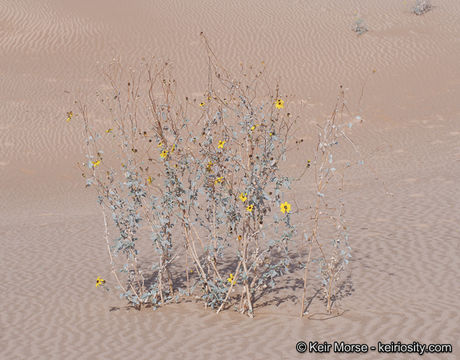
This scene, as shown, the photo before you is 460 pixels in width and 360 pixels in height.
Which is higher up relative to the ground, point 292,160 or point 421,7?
point 421,7

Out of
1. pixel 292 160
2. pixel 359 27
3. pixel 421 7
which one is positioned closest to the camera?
pixel 292 160

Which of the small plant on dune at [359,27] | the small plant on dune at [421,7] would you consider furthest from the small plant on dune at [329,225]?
the small plant on dune at [421,7]

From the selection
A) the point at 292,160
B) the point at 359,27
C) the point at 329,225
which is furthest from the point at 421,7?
the point at 329,225

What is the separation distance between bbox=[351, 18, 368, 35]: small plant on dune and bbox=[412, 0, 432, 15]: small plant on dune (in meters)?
2.63

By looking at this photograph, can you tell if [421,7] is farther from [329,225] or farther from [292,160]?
[329,225]

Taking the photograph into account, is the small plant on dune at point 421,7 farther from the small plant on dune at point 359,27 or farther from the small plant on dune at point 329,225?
the small plant on dune at point 329,225

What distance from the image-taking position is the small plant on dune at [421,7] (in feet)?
77.8

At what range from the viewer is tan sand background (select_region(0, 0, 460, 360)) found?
5254mm

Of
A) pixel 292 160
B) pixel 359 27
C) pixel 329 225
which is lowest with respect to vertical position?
pixel 329 225

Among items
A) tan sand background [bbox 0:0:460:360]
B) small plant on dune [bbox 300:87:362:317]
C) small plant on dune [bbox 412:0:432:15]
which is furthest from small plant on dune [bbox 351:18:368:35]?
small plant on dune [bbox 300:87:362:317]

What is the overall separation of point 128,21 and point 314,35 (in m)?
7.80

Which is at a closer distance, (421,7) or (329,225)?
(329,225)

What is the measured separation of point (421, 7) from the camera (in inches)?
934

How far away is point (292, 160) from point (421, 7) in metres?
12.3
